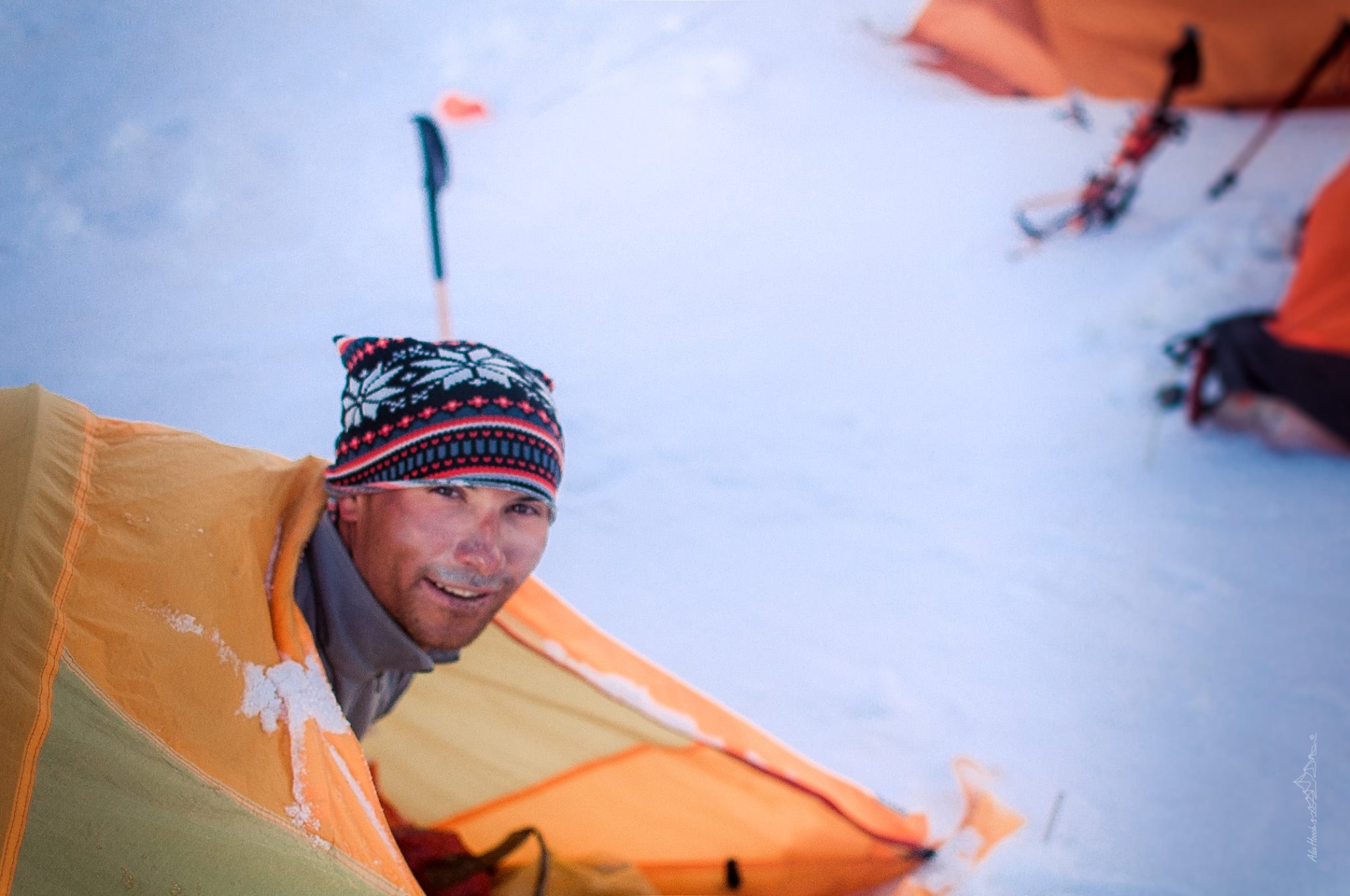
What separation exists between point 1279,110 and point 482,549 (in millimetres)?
4016

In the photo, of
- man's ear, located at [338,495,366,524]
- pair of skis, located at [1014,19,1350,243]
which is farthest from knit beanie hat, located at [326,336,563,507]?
pair of skis, located at [1014,19,1350,243]

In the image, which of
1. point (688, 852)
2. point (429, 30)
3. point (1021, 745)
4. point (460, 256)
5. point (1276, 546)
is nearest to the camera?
point (429, 30)

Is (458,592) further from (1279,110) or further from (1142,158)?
(1279,110)

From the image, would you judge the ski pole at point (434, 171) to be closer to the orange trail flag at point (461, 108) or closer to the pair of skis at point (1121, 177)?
the orange trail flag at point (461, 108)

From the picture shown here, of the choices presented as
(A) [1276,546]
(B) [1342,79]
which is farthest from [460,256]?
(B) [1342,79]

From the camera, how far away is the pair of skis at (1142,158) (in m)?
3.43

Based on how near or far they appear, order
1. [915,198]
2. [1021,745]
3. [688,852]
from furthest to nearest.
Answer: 1. [915,198]
2. [1021,745]
3. [688,852]

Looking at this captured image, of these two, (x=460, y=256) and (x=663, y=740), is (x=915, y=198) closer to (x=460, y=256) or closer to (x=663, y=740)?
(x=460, y=256)

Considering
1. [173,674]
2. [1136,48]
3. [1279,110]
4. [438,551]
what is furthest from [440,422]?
[1279,110]

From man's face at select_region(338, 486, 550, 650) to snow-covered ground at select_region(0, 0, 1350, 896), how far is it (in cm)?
33

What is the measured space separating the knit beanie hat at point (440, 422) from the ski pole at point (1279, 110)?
336cm

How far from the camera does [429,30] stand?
1.33m

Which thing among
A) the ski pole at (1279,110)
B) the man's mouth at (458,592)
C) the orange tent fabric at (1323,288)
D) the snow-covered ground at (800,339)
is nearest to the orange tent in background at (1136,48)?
the ski pole at (1279,110)

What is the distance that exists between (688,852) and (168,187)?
123cm
